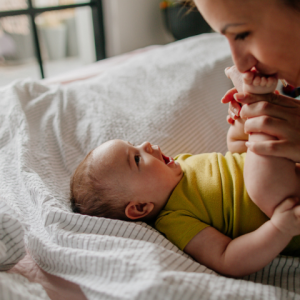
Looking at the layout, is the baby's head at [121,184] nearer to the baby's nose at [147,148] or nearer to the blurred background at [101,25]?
the baby's nose at [147,148]

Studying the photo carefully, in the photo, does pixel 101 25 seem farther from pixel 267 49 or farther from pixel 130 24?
pixel 267 49

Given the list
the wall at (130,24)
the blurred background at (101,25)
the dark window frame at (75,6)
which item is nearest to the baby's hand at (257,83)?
the blurred background at (101,25)

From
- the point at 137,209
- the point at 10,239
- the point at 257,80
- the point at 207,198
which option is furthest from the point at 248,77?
the point at 10,239

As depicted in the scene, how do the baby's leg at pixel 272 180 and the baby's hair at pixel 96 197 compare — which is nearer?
the baby's leg at pixel 272 180

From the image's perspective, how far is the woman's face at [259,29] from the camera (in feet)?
1.96

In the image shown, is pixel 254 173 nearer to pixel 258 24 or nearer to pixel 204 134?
pixel 258 24

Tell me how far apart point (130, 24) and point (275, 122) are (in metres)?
2.44

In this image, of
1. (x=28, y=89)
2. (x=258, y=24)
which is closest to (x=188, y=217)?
(x=258, y=24)

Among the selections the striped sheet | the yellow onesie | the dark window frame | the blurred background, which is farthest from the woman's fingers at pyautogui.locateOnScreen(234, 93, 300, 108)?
the dark window frame

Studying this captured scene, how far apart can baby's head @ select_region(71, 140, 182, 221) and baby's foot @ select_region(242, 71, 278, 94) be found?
328 millimetres

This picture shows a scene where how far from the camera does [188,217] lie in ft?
2.77

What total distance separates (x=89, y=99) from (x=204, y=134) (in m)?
0.50

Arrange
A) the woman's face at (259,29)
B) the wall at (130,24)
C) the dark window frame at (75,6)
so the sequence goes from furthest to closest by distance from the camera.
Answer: the wall at (130,24) → the dark window frame at (75,6) → the woman's face at (259,29)

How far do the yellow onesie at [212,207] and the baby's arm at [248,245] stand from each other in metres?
0.03
